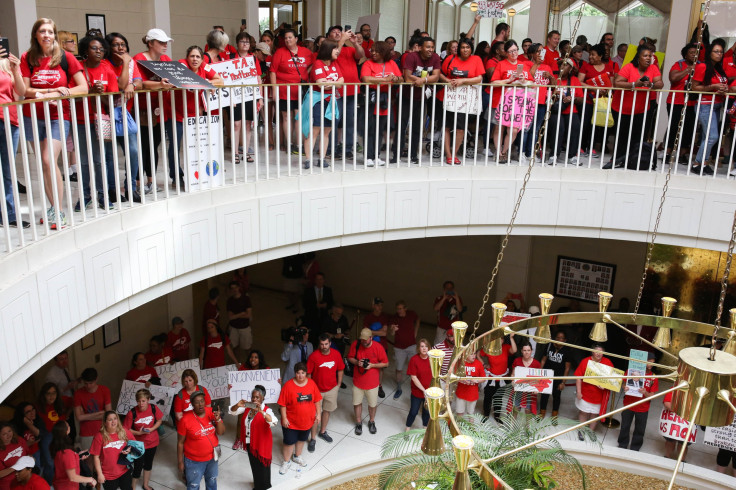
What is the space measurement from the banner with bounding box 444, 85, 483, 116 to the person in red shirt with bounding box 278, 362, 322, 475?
374cm

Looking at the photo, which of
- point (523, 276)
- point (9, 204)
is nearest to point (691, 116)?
point (523, 276)

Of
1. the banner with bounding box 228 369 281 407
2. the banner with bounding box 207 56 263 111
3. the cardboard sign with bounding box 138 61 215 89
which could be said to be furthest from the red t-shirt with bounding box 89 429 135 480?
the cardboard sign with bounding box 138 61 215 89

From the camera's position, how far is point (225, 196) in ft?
24.0

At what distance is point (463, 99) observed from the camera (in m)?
8.88

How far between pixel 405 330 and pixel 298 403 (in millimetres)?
2847

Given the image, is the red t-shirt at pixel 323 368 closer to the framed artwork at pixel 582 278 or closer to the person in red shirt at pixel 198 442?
the person in red shirt at pixel 198 442

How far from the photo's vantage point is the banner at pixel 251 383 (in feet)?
29.5

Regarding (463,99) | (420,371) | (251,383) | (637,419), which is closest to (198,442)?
(251,383)

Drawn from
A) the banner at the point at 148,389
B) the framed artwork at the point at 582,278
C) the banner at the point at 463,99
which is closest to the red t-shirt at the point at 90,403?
the banner at the point at 148,389

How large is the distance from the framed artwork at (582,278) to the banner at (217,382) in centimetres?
665

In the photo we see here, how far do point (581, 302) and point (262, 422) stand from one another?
729 centimetres

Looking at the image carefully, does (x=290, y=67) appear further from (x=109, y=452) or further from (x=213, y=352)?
(x=109, y=452)

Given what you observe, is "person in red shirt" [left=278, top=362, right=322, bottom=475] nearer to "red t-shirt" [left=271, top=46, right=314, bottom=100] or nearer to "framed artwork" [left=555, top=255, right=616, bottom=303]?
"red t-shirt" [left=271, top=46, right=314, bottom=100]

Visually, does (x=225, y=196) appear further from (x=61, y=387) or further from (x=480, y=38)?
(x=480, y=38)
